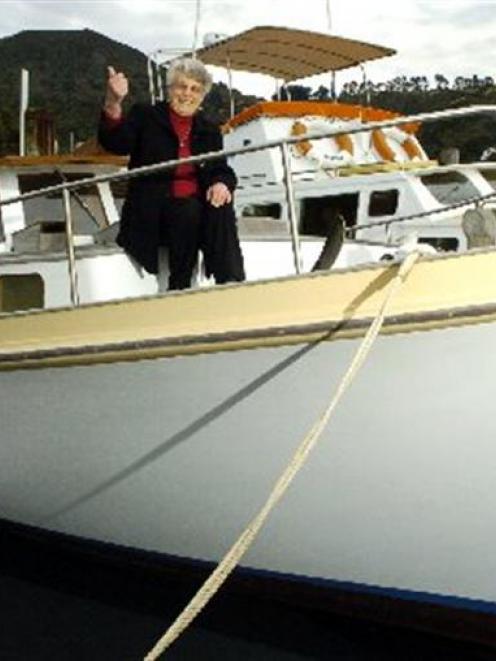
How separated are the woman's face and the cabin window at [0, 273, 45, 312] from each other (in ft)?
4.65

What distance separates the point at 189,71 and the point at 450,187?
9.58 meters

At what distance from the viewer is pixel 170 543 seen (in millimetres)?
4176

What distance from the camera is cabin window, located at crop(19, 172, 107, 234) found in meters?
6.38

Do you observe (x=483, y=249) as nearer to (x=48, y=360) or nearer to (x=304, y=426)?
(x=304, y=426)

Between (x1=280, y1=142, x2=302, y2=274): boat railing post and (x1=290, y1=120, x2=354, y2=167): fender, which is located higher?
(x1=290, y1=120, x2=354, y2=167): fender

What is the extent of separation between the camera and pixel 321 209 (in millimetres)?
12773

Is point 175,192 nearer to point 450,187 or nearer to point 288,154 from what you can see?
point 288,154

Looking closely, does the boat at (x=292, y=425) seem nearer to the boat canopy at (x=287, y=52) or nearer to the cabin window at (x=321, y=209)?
the cabin window at (x=321, y=209)

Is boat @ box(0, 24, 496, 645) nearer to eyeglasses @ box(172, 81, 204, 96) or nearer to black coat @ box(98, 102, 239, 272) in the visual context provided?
black coat @ box(98, 102, 239, 272)

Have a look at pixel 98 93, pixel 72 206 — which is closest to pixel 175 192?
pixel 72 206

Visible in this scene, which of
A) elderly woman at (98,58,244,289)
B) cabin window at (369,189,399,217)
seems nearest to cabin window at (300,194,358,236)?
cabin window at (369,189,399,217)

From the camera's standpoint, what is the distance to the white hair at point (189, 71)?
4.07 meters

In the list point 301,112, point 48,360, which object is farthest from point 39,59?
point 48,360

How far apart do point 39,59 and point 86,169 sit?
6215 inches
